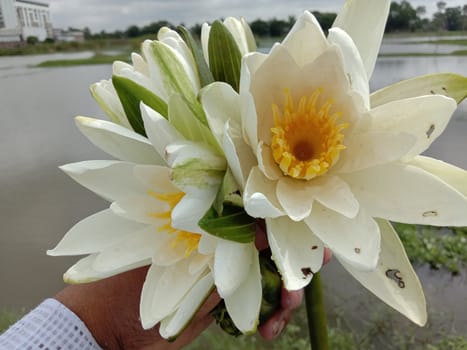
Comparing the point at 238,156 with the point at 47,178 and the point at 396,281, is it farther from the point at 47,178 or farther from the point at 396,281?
the point at 47,178

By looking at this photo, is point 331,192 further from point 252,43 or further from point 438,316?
point 438,316

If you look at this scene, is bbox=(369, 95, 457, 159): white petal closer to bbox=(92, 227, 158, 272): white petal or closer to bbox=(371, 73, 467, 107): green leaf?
bbox=(371, 73, 467, 107): green leaf

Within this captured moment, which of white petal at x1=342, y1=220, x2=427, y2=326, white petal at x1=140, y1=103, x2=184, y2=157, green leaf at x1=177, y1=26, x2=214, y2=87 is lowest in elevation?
white petal at x1=342, y1=220, x2=427, y2=326

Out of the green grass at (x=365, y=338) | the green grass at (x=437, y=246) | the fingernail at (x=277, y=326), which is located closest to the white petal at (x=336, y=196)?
the fingernail at (x=277, y=326)

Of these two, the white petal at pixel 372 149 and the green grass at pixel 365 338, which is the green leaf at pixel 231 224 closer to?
the white petal at pixel 372 149

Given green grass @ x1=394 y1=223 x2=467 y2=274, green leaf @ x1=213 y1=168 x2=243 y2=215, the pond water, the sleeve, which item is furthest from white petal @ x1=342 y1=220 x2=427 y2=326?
green grass @ x1=394 y1=223 x2=467 y2=274

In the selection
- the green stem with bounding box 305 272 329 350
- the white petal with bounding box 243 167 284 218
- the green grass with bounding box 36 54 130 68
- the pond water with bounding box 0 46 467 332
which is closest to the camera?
the white petal with bounding box 243 167 284 218

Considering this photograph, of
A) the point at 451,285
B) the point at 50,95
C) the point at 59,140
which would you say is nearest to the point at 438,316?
the point at 451,285
